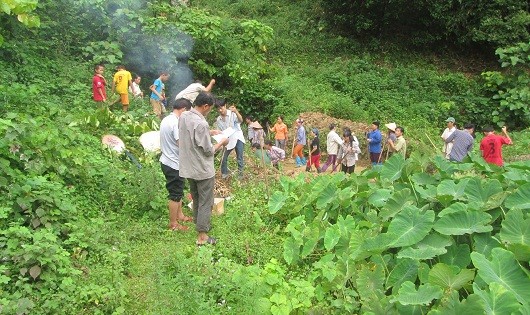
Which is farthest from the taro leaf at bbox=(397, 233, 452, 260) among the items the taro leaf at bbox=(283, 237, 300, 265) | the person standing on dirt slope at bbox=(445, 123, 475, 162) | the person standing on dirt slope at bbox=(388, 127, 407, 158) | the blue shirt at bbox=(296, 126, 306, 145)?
the blue shirt at bbox=(296, 126, 306, 145)

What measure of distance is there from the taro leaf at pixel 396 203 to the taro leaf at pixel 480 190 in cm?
55

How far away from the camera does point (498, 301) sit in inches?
157

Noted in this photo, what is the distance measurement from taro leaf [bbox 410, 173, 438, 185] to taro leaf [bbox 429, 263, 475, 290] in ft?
5.97

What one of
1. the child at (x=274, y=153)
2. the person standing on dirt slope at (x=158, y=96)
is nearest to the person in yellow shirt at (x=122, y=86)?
the person standing on dirt slope at (x=158, y=96)

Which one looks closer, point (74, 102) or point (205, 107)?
point (205, 107)

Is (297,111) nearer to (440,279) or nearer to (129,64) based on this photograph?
(129,64)

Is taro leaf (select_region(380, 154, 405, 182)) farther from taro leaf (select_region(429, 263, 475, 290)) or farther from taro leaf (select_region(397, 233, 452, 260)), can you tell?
taro leaf (select_region(429, 263, 475, 290))

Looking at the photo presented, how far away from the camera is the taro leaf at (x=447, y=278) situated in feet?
14.6

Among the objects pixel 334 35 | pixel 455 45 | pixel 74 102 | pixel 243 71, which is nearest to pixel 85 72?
pixel 74 102

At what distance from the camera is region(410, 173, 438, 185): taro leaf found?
20.3 feet

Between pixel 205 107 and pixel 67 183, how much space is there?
1.97 meters

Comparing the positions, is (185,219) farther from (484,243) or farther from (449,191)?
(484,243)

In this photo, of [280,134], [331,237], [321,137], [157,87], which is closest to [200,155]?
[331,237]

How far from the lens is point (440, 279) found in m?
4.46
